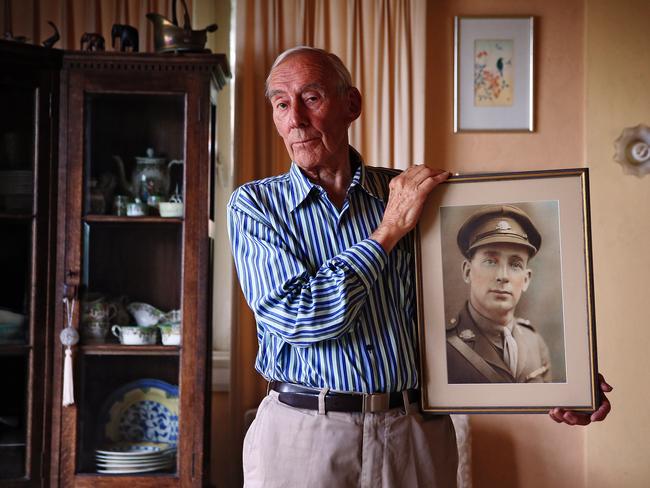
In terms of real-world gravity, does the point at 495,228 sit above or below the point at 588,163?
below

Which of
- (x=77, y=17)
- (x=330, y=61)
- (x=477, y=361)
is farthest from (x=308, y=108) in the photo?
(x=77, y=17)

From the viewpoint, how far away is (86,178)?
2.70m

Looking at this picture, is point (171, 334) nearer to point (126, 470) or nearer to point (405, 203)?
point (126, 470)

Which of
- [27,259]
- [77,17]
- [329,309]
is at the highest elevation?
[77,17]

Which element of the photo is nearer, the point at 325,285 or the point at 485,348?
the point at 325,285

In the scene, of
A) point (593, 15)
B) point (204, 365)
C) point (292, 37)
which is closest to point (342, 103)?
point (204, 365)

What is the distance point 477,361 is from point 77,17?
2408 mm

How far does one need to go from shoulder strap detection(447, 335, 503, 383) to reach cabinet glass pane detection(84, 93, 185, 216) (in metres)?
1.53

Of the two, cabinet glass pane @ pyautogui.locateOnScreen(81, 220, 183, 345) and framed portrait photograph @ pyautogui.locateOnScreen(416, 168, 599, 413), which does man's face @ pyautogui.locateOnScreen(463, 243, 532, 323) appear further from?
cabinet glass pane @ pyautogui.locateOnScreen(81, 220, 183, 345)

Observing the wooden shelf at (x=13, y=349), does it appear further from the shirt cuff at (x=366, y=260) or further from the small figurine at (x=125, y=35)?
the shirt cuff at (x=366, y=260)

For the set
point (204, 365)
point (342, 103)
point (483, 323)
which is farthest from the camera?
point (204, 365)

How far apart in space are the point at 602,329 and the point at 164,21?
2.24m

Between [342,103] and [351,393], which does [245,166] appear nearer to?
[342,103]

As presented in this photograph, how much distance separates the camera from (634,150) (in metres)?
3.14
